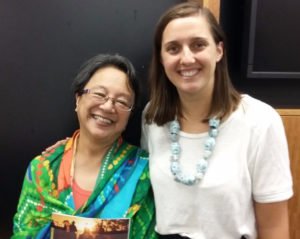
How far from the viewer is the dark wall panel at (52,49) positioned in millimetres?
1477

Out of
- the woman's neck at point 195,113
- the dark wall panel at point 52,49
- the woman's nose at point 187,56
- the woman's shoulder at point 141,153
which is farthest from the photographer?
the dark wall panel at point 52,49

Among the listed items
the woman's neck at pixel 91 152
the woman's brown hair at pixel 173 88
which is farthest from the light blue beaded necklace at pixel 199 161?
the woman's neck at pixel 91 152

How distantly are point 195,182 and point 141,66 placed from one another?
1.98 feet

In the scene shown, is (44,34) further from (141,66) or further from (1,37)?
(141,66)

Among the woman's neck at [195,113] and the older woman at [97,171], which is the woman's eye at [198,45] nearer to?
the woman's neck at [195,113]

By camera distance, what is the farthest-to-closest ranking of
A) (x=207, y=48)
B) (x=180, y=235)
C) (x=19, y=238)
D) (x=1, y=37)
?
(x=1, y=37)
(x=19, y=238)
(x=180, y=235)
(x=207, y=48)

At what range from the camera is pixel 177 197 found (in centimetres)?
118

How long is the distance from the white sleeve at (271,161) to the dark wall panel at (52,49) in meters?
0.56

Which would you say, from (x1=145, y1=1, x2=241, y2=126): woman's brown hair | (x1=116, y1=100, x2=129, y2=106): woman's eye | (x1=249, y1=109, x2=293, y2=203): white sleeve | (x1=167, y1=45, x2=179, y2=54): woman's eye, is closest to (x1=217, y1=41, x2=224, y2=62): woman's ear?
(x1=145, y1=1, x2=241, y2=126): woman's brown hair

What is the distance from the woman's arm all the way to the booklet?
0.44m

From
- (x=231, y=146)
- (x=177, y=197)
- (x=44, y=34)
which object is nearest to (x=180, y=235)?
(x=177, y=197)

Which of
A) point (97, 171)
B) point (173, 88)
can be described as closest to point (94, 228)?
point (97, 171)

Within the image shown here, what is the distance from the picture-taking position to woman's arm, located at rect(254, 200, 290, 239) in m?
1.15

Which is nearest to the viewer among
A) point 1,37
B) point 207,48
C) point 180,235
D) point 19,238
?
point 207,48
